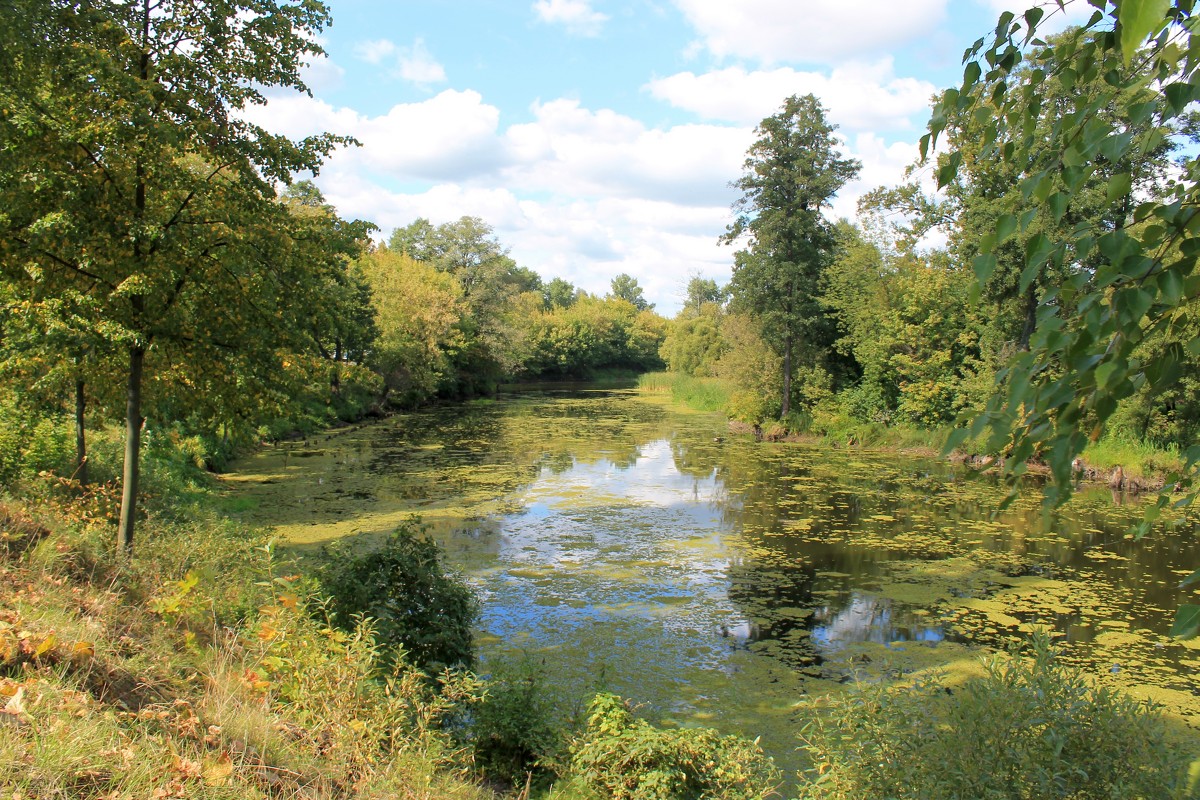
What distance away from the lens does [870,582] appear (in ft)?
32.4

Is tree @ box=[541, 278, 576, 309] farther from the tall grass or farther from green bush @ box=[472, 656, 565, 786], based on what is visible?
green bush @ box=[472, 656, 565, 786]

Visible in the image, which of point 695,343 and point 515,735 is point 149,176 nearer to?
point 515,735

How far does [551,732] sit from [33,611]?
10.3ft

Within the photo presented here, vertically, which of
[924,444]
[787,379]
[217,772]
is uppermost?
[787,379]

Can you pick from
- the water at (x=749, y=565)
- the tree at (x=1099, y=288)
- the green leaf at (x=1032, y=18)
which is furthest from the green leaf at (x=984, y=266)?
the water at (x=749, y=565)

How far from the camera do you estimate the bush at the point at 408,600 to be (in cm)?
577

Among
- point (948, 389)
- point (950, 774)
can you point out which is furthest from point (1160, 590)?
point (948, 389)

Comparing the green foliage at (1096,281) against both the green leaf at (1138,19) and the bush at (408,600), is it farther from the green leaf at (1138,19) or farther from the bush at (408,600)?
the bush at (408,600)

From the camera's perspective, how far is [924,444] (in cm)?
2172

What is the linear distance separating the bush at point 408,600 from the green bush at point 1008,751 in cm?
297

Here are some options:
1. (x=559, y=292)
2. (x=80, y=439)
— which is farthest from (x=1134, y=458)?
(x=559, y=292)

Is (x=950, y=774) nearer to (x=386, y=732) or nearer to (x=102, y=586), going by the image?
(x=386, y=732)

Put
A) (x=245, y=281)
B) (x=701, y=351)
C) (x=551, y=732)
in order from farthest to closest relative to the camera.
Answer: (x=701, y=351)
(x=245, y=281)
(x=551, y=732)

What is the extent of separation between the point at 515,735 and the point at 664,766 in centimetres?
115
